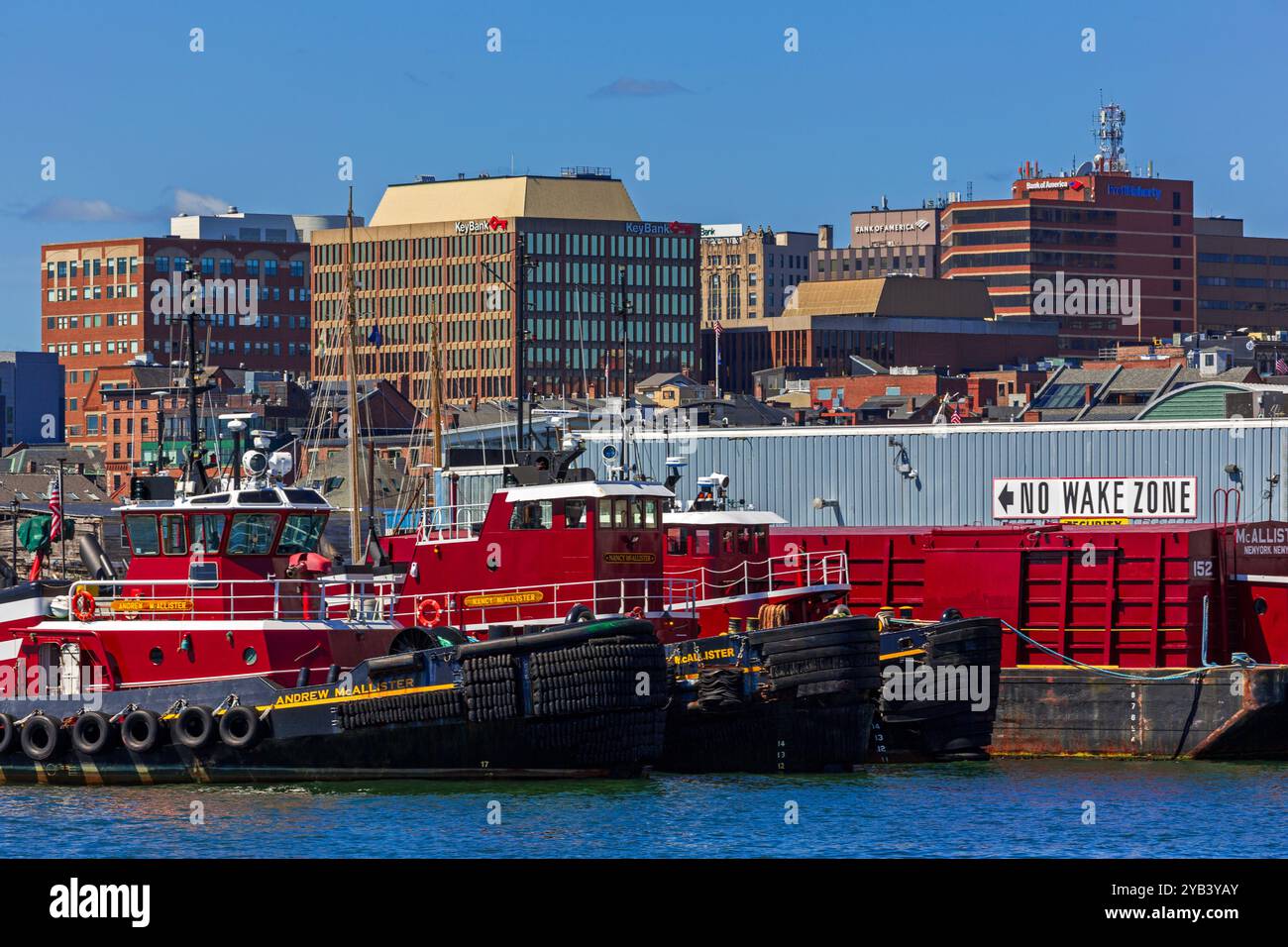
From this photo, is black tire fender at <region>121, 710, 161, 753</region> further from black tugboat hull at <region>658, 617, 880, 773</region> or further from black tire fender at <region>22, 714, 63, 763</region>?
black tugboat hull at <region>658, 617, 880, 773</region>

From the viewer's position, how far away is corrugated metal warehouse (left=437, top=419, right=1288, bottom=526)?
47.2 m

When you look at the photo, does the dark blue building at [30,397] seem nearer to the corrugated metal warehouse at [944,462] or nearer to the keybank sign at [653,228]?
the keybank sign at [653,228]

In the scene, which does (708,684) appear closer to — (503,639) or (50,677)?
(503,639)

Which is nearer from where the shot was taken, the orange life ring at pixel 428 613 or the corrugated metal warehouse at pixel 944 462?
the orange life ring at pixel 428 613

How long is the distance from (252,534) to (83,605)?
286 centimetres

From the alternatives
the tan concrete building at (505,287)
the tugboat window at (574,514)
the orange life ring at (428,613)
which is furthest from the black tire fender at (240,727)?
the tan concrete building at (505,287)

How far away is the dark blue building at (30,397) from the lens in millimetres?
180750

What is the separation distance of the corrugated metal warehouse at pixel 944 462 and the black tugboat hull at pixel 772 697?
50.7 feet

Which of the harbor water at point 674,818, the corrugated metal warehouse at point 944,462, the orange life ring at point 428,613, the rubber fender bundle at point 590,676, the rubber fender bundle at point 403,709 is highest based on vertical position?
the corrugated metal warehouse at point 944,462

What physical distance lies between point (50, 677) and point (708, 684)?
10.5 m

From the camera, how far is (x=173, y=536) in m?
32.6

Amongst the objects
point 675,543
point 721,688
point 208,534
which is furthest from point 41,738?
point 675,543
